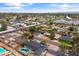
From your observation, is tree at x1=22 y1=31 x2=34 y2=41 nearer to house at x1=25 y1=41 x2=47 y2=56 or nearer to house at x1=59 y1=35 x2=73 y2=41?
house at x1=25 y1=41 x2=47 y2=56

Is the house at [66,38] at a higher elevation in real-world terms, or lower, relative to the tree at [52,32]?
lower

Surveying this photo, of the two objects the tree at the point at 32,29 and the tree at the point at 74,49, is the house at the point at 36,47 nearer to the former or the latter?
the tree at the point at 32,29

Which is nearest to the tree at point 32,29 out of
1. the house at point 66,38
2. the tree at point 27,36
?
the tree at point 27,36

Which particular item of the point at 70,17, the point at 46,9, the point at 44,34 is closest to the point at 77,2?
the point at 70,17

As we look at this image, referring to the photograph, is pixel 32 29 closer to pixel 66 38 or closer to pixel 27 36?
pixel 27 36

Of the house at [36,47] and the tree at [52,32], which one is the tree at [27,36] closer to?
the house at [36,47]

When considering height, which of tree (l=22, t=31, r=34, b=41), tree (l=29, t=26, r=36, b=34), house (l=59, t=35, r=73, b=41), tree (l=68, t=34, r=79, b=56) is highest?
tree (l=29, t=26, r=36, b=34)

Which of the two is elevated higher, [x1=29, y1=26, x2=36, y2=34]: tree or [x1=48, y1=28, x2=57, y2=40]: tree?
[x1=29, y1=26, x2=36, y2=34]: tree

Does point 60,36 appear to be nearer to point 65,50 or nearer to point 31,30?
point 65,50

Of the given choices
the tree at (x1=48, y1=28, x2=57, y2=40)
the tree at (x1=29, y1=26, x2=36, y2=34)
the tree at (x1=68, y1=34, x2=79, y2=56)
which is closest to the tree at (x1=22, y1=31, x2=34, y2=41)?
the tree at (x1=29, y1=26, x2=36, y2=34)

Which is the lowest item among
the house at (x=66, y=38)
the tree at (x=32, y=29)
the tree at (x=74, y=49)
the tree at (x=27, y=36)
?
the tree at (x=74, y=49)

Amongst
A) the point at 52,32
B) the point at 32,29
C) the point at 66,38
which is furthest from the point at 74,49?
the point at 32,29
